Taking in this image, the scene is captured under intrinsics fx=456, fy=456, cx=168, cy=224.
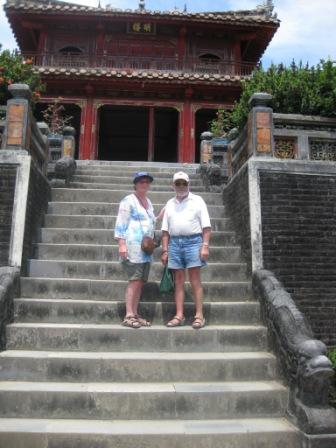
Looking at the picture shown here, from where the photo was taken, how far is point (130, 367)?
13.0 feet

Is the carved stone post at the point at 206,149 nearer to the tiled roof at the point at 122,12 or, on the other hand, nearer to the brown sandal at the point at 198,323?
the brown sandal at the point at 198,323

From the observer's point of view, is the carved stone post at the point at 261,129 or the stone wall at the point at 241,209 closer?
the stone wall at the point at 241,209

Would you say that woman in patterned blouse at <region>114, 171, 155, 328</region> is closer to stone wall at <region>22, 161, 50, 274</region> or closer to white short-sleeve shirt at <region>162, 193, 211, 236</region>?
white short-sleeve shirt at <region>162, 193, 211, 236</region>

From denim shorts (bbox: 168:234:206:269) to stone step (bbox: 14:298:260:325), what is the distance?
49 centimetres

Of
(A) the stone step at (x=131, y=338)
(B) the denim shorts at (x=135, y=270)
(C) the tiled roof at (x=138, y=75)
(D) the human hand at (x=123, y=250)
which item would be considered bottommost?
(A) the stone step at (x=131, y=338)

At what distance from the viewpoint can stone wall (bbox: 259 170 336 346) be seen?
5133 mm

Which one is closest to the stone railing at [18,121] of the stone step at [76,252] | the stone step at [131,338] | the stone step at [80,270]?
the stone step at [76,252]

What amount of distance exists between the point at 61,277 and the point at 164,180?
347cm

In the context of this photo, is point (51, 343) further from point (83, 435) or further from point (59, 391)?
point (83, 435)

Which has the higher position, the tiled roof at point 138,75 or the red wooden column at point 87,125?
the tiled roof at point 138,75

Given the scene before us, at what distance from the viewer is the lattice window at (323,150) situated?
6.00 m

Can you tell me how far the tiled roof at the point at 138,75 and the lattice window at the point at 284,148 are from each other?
9528 mm

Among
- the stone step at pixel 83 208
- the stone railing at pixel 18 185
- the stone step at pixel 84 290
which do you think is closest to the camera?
the stone step at pixel 84 290

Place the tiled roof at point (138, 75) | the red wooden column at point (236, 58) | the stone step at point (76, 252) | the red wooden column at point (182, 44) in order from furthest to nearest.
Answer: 1. the red wooden column at point (236, 58)
2. the red wooden column at point (182, 44)
3. the tiled roof at point (138, 75)
4. the stone step at point (76, 252)
